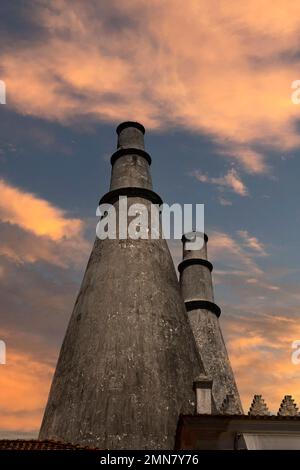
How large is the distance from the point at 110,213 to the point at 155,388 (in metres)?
9.59

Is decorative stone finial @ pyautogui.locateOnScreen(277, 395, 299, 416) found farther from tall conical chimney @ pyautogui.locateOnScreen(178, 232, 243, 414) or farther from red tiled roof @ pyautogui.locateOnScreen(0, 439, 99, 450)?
tall conical chimney @ pyautogui.locateOnScreen(178, 232, 243, 414)

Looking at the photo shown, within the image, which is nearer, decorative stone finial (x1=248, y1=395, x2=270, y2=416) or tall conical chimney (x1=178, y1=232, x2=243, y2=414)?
decorative stone finial (x1=248, y1=395, x2=270, y2=416)

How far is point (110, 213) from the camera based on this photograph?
79.4 ft

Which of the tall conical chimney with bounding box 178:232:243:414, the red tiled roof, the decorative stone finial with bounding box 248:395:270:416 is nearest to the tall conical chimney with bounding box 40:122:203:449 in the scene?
the decorative stone finial with bounding box 248:395:270:416

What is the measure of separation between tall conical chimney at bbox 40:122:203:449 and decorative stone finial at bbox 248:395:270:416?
2630 millimetres

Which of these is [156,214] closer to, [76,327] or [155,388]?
[76,327]

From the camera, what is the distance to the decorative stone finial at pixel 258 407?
1533cm

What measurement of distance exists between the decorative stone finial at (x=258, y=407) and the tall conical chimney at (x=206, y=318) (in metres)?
8.69

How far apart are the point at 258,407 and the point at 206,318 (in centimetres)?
1308

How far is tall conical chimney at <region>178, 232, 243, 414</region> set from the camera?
1013 inches

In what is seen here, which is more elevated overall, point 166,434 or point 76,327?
point 76,327

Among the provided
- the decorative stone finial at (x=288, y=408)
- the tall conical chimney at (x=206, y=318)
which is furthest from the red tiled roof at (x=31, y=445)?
the tall conical chimney at (x=206, y=318)
